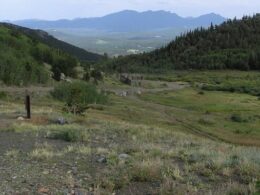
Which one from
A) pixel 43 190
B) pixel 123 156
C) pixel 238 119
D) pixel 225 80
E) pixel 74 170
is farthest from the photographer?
pixel 225 80

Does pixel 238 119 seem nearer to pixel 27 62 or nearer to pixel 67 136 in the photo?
pixel 27 62

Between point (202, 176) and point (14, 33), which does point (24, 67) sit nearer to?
point (14, 33)

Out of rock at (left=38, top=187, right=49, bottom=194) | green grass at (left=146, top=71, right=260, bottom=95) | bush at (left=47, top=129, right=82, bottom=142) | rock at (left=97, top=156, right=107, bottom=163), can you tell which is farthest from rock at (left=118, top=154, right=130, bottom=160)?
green grass at (left=146, top=71, right=260, bottom=95)

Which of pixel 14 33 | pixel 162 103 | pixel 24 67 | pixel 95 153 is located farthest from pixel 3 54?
pixel 95 153

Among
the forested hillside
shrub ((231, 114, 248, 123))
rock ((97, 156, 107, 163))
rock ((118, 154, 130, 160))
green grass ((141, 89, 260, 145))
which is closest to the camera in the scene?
rock ((97, 156, 107, 163))

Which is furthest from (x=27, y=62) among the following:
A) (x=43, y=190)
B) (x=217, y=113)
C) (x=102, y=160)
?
(x=43, y=190)

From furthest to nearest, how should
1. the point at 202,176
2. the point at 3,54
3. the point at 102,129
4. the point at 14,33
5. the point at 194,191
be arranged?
the point at 14,33 < the point at 3,54 < the point at 102,129 < the point at 202,176 < the point at 194,191

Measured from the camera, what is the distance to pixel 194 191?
1118 centimetres

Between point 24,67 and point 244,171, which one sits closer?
point 244,171

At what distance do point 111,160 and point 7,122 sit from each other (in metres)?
12.1

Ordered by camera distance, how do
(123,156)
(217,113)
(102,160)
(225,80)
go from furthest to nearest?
(225,80) < (217,113) < (123,156) < (102,160)

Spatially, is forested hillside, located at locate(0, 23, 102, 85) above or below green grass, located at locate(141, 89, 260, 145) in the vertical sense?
above

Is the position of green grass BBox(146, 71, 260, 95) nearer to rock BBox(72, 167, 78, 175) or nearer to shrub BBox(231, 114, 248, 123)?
shrub BBox(231, 114, 248, 123)

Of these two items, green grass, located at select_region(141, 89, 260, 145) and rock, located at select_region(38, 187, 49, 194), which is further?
green grass, located at select_region(141, 89, 260, 145)
